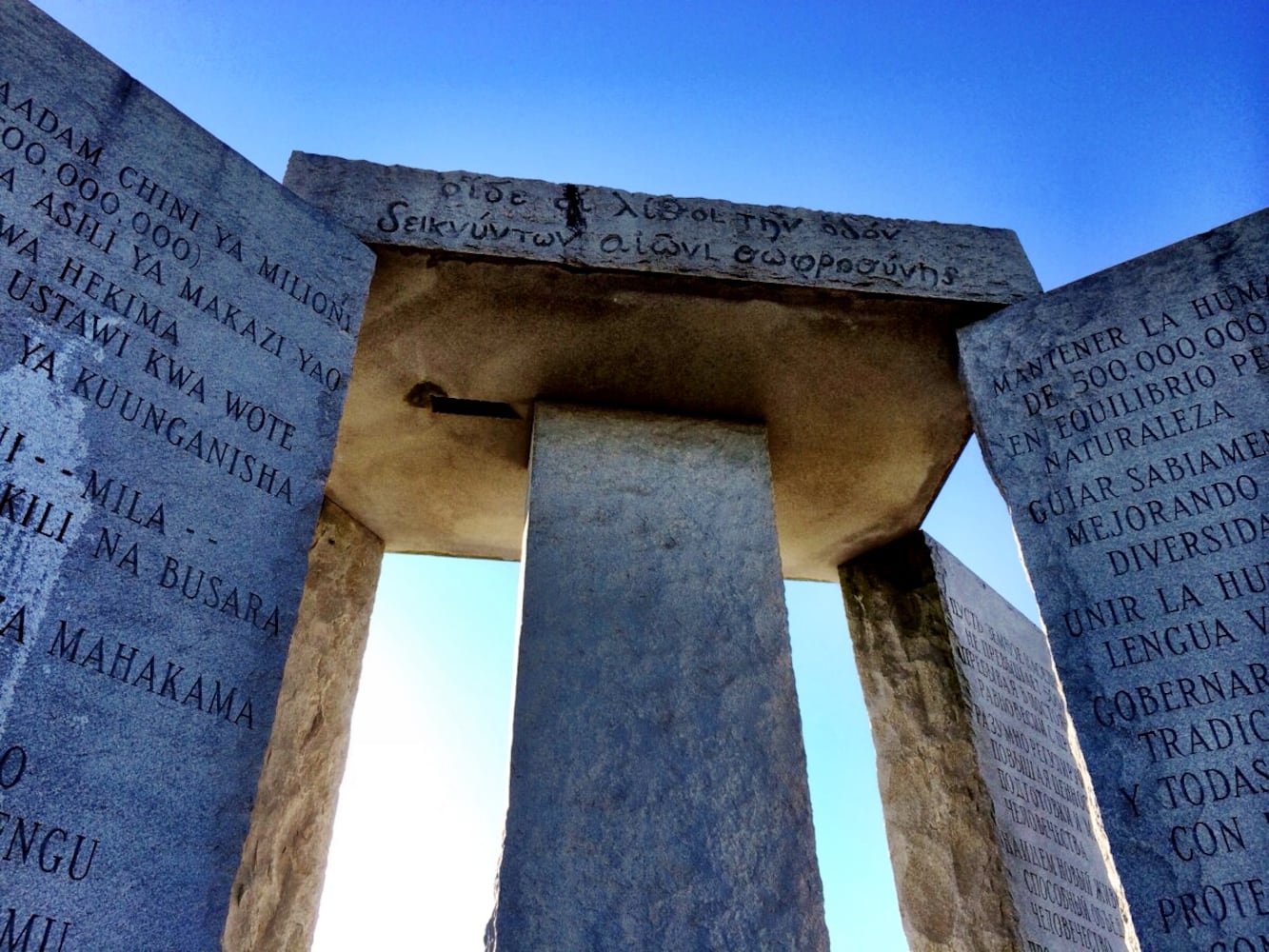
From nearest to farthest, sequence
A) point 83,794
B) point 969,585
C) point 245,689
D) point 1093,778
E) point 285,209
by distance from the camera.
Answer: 1. point 83,794
2. point 245,689
3. point 1093,778
4. point 285,209
5. point 969,585

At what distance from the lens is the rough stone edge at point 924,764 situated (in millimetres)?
5348

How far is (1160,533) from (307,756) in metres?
4.27

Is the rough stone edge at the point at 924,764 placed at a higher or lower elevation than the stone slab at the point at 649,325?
lower

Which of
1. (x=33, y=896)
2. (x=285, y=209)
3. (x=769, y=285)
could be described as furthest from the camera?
(x=769, y=285)

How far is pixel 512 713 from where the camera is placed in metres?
4.44

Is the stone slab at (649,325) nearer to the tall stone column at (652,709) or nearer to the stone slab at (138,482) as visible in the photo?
the tall stone column at (652,709)

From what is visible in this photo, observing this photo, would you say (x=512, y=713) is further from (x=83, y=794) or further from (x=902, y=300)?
(x=902, y=300)

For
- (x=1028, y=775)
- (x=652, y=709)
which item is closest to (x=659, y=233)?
(x=652, y=709)

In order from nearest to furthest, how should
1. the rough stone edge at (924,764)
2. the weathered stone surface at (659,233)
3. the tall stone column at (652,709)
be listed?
1. the tall stone column at (652,709)
2. the weathered stone surface at (659,233)
3. the rough stone edge at (924,764)

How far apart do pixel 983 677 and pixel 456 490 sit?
11.0 feet

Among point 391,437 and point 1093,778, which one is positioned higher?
point 391,437

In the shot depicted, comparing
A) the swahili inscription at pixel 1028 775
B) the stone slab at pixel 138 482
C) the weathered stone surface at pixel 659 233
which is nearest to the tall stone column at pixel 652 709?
the weathered stone surface at pixel 659 233

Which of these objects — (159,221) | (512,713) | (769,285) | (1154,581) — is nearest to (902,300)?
(769,285)

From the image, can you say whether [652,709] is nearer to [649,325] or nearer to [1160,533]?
[649,325]
